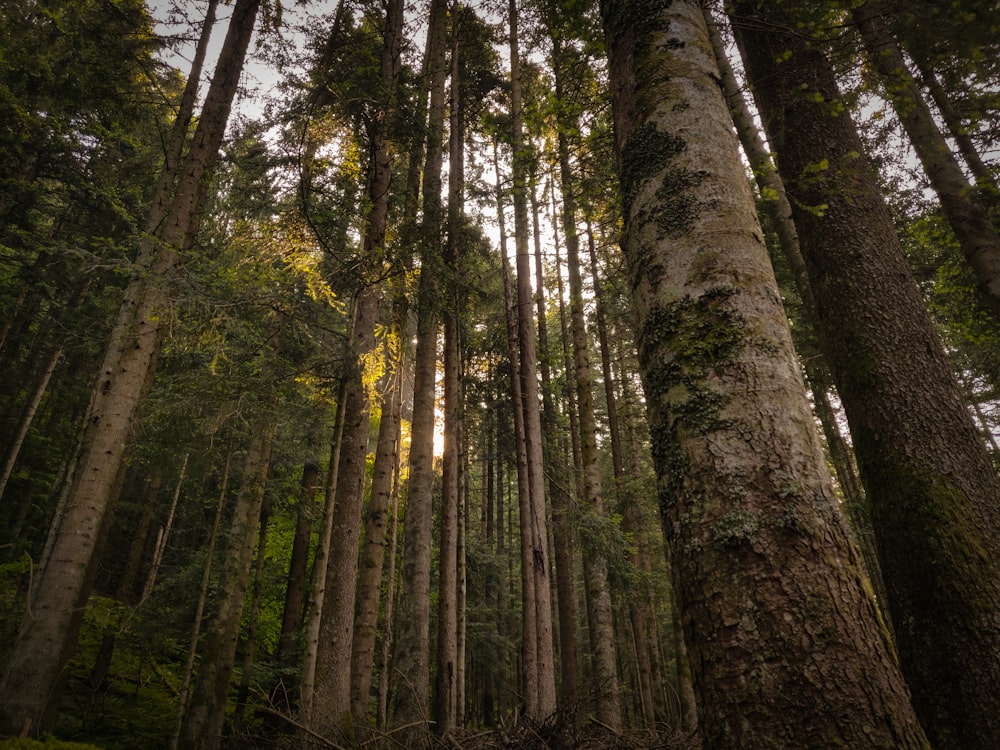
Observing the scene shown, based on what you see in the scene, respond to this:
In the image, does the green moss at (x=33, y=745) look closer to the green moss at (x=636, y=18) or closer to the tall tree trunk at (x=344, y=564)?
the tall tree trunk at (x=344, y=564)

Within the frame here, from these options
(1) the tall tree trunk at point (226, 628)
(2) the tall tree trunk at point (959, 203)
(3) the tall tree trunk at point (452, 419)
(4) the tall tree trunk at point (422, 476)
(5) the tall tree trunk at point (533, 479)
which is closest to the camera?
(2) the tall tree trunk at point (959, 203)

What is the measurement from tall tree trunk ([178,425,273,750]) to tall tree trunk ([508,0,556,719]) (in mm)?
4776

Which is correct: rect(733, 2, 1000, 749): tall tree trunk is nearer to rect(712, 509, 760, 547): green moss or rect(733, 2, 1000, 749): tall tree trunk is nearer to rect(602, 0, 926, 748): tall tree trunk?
rect(602, 0, 926, 748): tall tree trunk

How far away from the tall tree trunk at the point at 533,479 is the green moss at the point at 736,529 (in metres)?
4.58

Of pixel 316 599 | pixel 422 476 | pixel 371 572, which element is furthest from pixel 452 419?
pixel 316 599

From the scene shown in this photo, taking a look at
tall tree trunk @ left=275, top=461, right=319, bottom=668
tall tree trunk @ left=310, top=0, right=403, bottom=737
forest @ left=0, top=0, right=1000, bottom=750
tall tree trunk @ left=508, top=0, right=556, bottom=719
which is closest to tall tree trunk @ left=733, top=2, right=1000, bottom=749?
forest @ left=0, top=0, right=1000, bottom=750

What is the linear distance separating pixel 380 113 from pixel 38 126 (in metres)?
11.4

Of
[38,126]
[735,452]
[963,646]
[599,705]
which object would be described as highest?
[38,126]

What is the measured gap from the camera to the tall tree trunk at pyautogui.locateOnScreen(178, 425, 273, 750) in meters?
8.66

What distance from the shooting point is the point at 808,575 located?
103 cm

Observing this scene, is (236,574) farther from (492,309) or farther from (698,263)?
(698,263)

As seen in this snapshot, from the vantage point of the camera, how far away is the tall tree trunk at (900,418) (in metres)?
2.78

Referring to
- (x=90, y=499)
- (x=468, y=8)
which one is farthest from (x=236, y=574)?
(x=468, y=8)

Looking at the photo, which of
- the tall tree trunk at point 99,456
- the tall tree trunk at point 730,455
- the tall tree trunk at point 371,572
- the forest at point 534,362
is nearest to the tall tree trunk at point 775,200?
the forest at point 534,362
